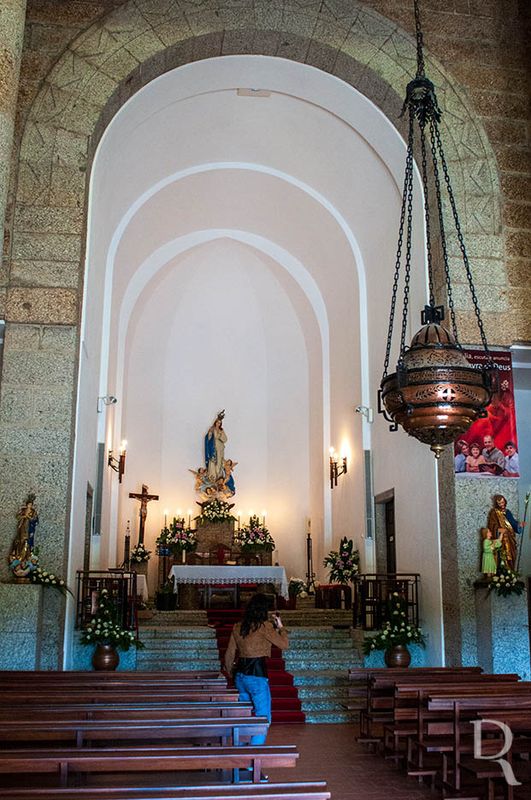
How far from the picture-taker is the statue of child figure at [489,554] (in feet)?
29.9

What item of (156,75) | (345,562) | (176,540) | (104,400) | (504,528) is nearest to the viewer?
(504,528)

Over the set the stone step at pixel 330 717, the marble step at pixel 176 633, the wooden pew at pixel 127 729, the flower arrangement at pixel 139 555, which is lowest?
the stone step at pixel 330 717

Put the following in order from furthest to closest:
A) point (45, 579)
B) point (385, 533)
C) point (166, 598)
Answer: point (166, 598), point (385, 533), point (45, 579)

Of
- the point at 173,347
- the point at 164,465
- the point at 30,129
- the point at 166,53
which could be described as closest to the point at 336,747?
the point at 30,129

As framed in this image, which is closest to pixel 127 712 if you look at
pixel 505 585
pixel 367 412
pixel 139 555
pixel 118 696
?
pixel 118 696

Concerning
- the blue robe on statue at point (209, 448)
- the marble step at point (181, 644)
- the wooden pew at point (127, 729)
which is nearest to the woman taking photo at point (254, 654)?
the wooden pew at point (127, 729)

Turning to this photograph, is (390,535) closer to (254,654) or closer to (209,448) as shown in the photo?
(209,448)

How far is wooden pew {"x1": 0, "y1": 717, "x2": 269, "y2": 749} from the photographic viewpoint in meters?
4.52

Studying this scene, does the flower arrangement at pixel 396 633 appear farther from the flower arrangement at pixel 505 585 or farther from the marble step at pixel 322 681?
the flower arrangement at pixel 505 585

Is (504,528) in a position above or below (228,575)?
above

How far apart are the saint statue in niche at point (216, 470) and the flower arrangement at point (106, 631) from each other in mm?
7628

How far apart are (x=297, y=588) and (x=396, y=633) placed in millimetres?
4704

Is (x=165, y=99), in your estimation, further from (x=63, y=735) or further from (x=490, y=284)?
(x=63, y=735)

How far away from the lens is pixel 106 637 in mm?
9406
